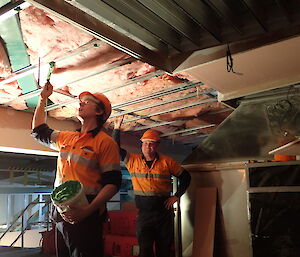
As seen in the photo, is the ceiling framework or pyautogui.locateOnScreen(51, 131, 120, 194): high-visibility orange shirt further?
the ceiling framework

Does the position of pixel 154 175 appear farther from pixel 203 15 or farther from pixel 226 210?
pixel 203 15

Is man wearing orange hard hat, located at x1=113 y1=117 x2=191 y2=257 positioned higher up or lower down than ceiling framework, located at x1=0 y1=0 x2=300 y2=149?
lower down

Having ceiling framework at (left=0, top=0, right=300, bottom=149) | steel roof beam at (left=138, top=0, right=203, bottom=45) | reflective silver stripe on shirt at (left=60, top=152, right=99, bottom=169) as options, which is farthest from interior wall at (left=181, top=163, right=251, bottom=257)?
reflective silver stripe on shirt at (left=60, top=152, right=99, bottom=169)

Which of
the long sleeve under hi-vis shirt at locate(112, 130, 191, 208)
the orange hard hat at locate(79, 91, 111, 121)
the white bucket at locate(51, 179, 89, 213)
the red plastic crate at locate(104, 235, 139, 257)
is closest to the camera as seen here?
the white bucket at locate(51, 179, 89, 213)

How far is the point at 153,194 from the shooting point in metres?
2.97

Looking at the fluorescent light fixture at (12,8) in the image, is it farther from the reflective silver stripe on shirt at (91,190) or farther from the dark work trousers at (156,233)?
the dark work trousers at (156,233)

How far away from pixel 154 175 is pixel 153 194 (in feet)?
0.63

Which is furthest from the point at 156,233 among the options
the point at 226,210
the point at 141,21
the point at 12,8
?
the point at 12,8

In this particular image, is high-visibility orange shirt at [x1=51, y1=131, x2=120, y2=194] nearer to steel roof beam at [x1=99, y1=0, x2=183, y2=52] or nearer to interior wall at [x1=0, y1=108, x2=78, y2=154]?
steel roof beam at [x1=99, y1=0, x2=183, y2=52]

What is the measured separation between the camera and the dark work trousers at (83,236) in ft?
4.77

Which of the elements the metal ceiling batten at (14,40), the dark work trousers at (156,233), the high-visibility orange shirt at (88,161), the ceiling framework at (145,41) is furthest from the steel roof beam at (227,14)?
the dark work trousers at (156,233)

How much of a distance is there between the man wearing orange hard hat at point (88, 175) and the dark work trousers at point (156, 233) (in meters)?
1.39

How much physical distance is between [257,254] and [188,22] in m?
1.76

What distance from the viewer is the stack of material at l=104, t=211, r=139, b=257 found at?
3.87 m
